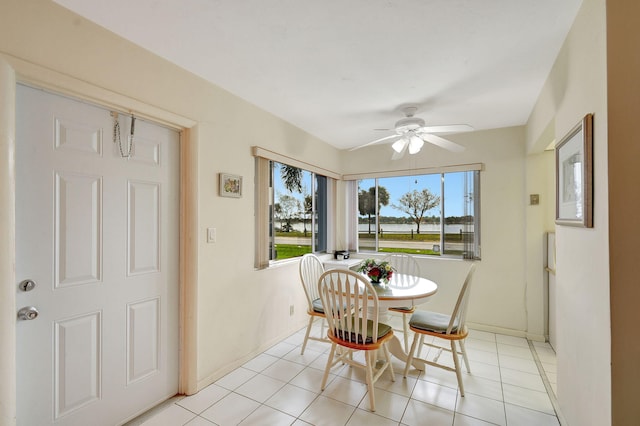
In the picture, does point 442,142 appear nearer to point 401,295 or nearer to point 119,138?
point 401,295

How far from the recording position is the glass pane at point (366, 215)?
14.4ft

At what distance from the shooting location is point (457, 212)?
371 centimetres

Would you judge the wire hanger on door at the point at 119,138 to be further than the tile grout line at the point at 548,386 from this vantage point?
No

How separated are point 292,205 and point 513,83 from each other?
8.32ft

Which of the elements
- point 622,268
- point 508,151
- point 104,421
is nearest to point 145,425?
point 104,421

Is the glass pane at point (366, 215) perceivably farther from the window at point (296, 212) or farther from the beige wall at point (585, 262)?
the beige wall at point (585, 262)

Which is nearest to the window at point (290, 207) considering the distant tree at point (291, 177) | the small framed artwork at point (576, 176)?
the distant tree at point (291, 177)

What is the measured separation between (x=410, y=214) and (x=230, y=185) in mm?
2621

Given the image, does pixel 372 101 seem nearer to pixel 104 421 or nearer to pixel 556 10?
pixel 556 10

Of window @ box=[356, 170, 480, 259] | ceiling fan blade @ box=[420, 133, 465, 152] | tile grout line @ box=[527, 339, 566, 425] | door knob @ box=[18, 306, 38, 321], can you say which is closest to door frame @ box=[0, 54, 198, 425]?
door knob @ box=[18, 306, 38, 321]

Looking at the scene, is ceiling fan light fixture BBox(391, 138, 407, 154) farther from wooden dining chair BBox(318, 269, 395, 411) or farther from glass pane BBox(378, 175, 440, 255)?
wooden dining chair BBox(318, 269, 395, 411)

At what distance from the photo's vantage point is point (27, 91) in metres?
1.45

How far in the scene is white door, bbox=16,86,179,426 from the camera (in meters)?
1.47

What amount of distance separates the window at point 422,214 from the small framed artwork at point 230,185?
2293 mm
